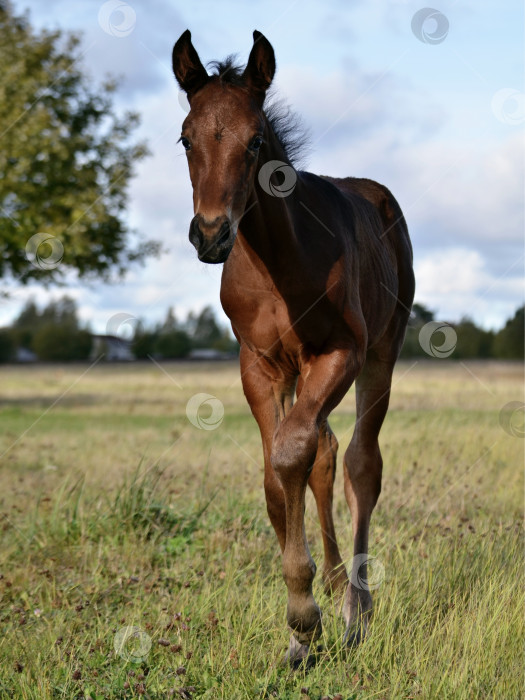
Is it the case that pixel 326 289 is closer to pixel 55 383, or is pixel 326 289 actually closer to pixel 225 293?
pixel 225 293

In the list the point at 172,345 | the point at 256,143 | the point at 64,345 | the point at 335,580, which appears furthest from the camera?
the point at 64,345

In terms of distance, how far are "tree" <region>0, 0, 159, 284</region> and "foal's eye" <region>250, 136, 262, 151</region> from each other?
569 inches

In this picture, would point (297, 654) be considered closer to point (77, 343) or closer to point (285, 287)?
point (285, 287)

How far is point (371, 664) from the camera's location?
13.5ft

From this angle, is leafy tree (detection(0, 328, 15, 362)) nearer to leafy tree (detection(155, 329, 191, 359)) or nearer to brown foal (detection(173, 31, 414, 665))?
leafy tree (detection(155, 329, 191, 359))

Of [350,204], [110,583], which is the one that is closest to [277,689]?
[110,583]

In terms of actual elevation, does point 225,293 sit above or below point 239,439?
above

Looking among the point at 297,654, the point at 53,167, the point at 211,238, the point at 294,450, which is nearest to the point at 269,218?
the point at 211,238

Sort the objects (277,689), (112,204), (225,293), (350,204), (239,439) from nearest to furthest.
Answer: (277,689), (225,293), (350,204), (239,439), (112,204)

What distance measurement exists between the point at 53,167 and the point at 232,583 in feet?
55.2

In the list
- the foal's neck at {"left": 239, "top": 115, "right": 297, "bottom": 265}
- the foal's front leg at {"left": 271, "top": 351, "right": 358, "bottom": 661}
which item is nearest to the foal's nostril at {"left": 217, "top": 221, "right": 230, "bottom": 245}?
the foal's neck at {"left": 239, "top": 115, "right": 297, "bottom": 265}

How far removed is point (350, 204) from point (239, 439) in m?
7.60

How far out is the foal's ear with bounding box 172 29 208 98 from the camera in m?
4.19

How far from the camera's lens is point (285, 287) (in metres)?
4.48
